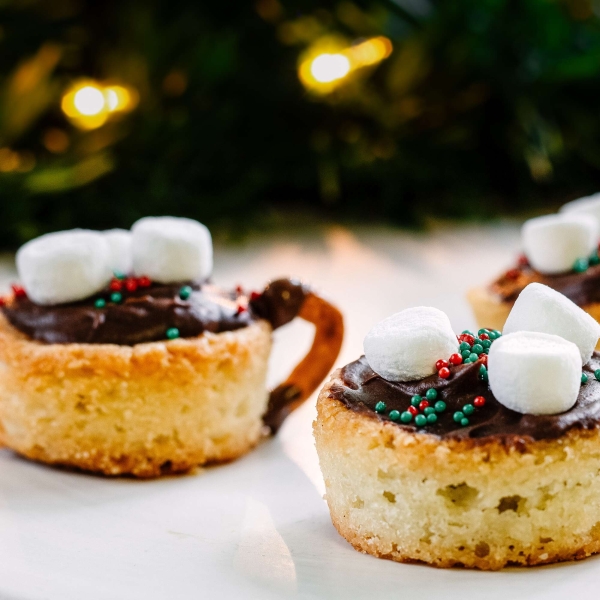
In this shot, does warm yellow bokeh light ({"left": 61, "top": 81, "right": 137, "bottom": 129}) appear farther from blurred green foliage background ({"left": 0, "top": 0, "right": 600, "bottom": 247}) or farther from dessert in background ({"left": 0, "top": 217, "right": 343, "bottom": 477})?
dessert in background ({"left": 0, "top": 217, "right": 343, "bottom": 477})

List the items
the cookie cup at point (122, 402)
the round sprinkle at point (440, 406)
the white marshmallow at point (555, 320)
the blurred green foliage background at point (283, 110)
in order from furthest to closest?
the blurred green foliage background at point (283, 110)
the cookie cup at point (122, 402)
the white marshmallow at point (555, 320)
the round sprinkle at point (440, 406)

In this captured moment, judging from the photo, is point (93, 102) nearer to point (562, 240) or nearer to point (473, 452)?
point (562, 240)

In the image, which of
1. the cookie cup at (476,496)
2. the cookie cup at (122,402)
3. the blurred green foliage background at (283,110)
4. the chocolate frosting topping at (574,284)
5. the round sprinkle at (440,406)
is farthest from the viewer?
the blurred green foliage background at (283,110)

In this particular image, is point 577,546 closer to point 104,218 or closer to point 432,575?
point 432,575

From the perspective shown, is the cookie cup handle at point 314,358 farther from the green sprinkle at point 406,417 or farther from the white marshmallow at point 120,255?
the green sprinkle at point 406,417

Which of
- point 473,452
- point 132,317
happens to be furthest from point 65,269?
point 473,452

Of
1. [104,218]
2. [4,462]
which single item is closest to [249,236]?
[104,218]

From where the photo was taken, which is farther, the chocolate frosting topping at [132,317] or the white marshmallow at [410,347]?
the chocolate frosting topping at [132,317]

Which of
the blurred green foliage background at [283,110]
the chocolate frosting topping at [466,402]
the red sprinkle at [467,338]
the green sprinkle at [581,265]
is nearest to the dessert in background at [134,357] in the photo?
the chocolate frosting topping at [466,402]

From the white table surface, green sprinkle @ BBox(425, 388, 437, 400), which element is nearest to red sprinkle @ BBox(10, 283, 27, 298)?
the white table surface
